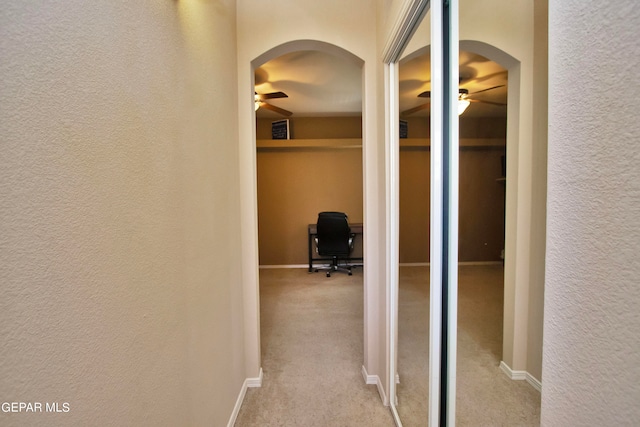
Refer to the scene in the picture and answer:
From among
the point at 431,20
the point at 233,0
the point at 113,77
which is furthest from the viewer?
the point at 233,0

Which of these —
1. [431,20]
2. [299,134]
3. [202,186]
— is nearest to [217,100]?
[202,186]

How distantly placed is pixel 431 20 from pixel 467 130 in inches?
21.9

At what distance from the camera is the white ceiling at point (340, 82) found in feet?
2.81

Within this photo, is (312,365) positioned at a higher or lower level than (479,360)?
lower

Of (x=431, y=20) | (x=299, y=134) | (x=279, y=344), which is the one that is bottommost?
(x=279, y=344)

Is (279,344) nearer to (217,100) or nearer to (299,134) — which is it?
(217,100)

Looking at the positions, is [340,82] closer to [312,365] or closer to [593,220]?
[312,365]

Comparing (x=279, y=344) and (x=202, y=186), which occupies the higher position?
(x=202, y=186)

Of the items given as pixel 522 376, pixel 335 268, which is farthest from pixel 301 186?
pixel 522 376

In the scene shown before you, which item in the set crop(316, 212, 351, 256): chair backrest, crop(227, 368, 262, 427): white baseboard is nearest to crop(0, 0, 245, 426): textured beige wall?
crop(227, 368, 262, 427): white baseboard

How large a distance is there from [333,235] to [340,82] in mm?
2487

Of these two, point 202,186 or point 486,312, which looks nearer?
point 486,312

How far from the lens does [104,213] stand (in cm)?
75

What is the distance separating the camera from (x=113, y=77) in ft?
2.59
